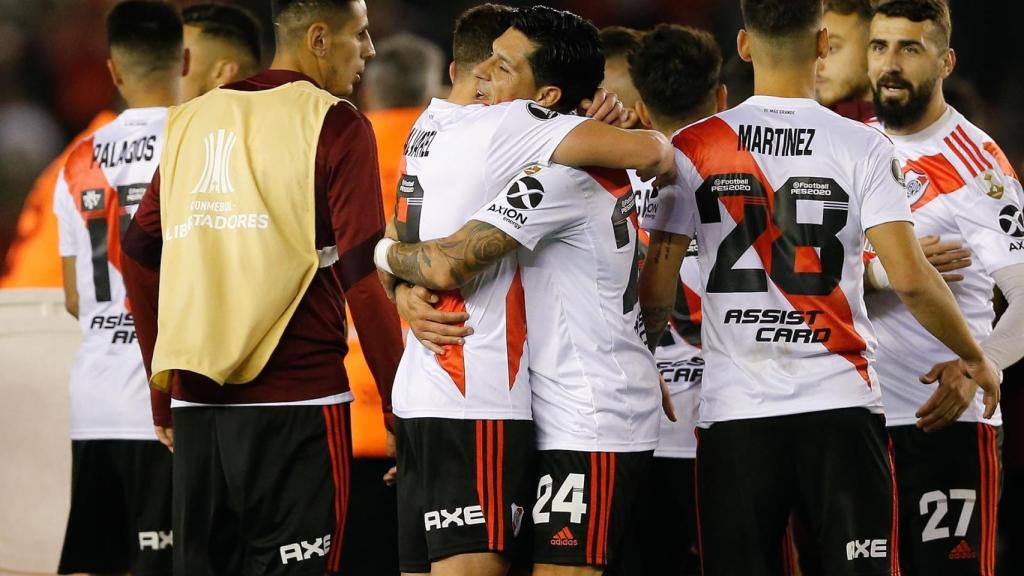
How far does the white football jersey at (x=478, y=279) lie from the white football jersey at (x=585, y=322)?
0.20 ft

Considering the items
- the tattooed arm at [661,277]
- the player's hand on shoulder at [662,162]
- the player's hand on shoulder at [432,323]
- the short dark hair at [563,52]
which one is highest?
the short dark hair at [563,52]

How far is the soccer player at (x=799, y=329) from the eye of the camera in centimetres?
353

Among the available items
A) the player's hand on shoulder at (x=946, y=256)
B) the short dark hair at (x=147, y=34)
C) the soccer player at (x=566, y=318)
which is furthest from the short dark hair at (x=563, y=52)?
the short dark hair at (x=147, y=34)

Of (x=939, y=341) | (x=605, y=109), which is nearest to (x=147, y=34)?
(x=605, y=109)

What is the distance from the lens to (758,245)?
3582 mm

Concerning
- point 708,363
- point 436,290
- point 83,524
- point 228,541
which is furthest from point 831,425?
point 83,524

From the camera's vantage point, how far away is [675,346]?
4648mm

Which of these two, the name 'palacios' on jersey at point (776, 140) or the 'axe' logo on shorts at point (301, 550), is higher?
the name 'palacios' on jersey at point (776, 140)

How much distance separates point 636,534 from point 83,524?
2.18m

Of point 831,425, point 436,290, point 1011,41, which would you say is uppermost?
point 1011,41

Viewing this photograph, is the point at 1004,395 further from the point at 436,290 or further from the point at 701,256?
the point at 436,290

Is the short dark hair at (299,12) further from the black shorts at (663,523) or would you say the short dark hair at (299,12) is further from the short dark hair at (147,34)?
the black shorts at (663,523)

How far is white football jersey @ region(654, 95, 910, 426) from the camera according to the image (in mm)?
3551

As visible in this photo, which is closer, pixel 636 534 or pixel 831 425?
pixel 831 425
